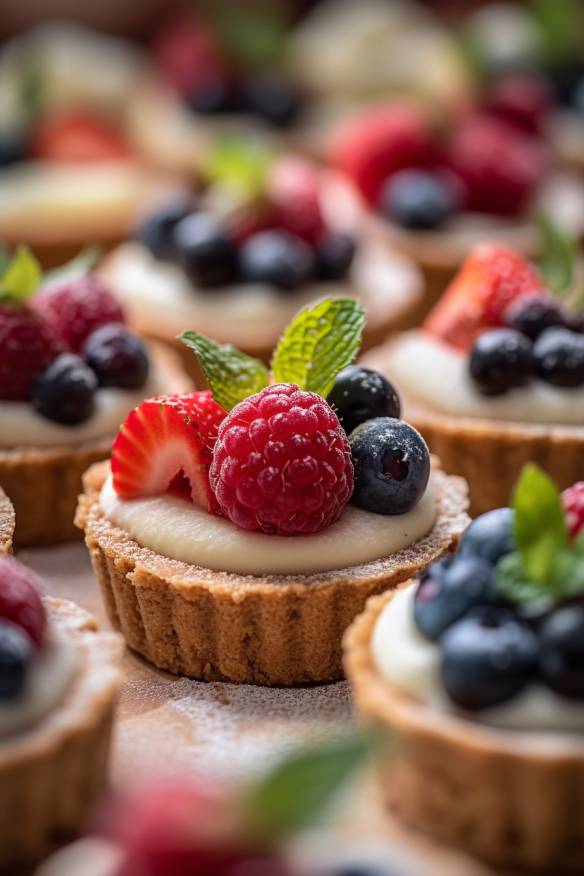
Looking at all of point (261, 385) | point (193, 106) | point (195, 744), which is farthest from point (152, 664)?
point (193, 106)

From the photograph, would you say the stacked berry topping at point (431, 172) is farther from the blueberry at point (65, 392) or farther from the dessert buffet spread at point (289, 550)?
the blueberry at point (65, 392)

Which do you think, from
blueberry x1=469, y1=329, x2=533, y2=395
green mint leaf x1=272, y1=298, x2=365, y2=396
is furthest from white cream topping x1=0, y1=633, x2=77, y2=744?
blueberry x1=469, y1=329, x2=533, y2=395

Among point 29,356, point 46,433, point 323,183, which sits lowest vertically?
point 323,183

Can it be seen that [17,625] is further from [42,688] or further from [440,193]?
[440,193]

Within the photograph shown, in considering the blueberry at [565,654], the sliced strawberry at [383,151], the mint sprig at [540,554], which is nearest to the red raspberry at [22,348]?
the mint sprig at [540,554]

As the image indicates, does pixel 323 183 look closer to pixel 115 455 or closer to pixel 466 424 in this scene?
pixel 466 424

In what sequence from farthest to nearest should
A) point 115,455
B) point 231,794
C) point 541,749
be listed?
point 115,455, point 541,749, point 231,794
